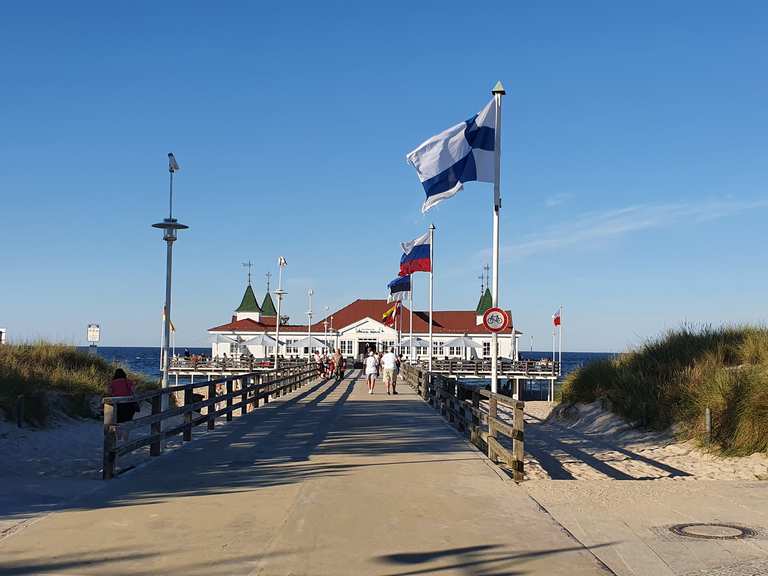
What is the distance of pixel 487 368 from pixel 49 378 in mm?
42676

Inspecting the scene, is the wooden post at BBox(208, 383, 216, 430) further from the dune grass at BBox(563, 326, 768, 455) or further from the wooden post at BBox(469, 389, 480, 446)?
the dune grass at BBox(563, 326, 768, 455)

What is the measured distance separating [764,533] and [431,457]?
5.97 metres

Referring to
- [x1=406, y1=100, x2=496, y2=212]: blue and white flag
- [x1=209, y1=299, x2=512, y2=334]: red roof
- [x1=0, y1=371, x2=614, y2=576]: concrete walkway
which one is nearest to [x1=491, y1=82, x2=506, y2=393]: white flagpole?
[x1=406, y1=100, x2=496, y2=212]: blue and white flag

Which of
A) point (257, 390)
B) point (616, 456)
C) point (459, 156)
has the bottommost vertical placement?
point (616, 456)

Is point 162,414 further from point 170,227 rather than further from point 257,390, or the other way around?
point 257,390

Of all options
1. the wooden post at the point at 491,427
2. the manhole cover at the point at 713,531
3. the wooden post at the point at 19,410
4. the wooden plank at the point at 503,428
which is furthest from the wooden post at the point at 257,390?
the manhole cover at the point at 713,531

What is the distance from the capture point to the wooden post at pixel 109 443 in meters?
10.7

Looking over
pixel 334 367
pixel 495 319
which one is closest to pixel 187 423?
pixel 495 319

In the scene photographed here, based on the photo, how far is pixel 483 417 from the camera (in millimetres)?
15125

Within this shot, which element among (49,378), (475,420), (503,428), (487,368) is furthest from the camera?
(487,368)

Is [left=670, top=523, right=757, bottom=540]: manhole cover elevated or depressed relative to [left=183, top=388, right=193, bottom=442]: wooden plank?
depressed

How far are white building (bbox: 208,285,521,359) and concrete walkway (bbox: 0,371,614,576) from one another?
61768 millimetres

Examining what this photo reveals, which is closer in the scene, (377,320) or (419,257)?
(419,257)

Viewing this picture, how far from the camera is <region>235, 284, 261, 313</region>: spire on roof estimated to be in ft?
309
